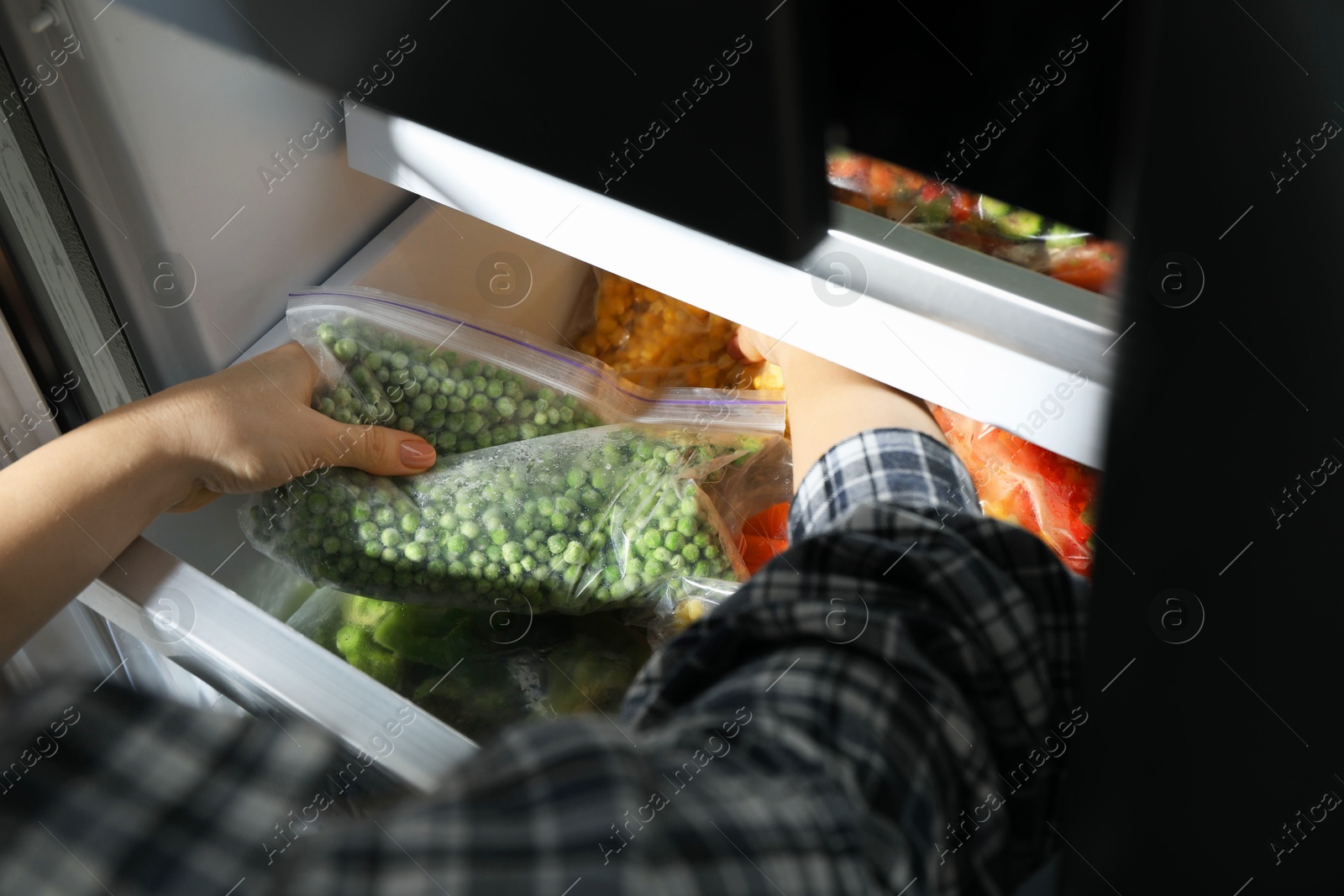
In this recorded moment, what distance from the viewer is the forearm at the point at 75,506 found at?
635 mm

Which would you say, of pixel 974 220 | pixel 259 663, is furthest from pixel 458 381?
pixel 974 220

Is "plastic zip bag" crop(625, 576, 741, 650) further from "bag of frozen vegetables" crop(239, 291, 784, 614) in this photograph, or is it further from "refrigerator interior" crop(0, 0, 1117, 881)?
"refrigerator interior" crop(0, 0, 1117, 881)

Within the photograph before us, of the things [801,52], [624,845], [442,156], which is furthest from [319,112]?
[624,845]

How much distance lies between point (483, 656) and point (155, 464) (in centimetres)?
30

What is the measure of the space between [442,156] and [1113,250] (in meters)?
0.52

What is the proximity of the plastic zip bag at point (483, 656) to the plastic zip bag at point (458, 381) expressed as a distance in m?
0.16

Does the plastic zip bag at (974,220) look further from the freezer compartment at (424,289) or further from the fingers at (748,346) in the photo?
the freezer compartment at (424,289)

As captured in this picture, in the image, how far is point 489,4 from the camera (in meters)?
0.62

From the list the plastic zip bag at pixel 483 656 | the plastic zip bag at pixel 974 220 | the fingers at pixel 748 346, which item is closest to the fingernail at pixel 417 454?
the plastic zip bag at pixel 483 656

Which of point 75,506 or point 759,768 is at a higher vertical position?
point 75,506

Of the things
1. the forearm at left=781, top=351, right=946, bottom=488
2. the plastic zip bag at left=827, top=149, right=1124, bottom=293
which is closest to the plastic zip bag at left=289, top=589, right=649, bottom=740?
the forearm at left=781, top=351, right=946, bottom=488

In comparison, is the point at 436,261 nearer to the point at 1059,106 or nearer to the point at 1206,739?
the point at 1059,106

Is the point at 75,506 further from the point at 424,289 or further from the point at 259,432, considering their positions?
the point at 424,289

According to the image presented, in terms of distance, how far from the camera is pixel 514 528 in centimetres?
78
